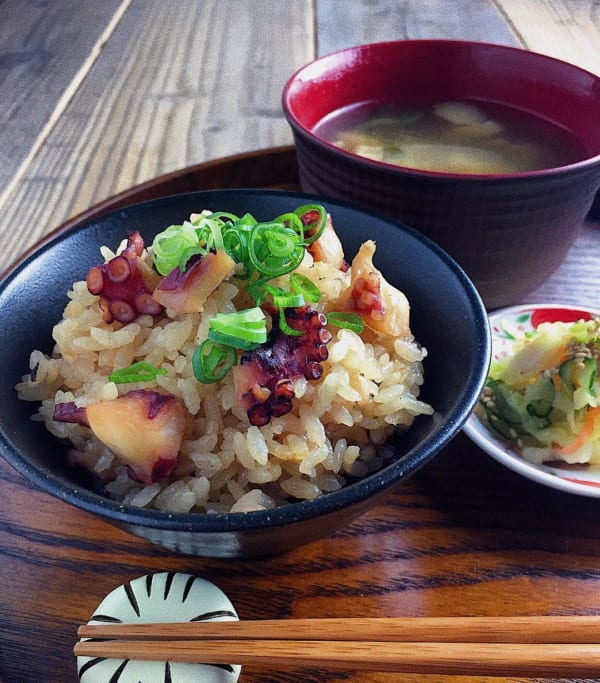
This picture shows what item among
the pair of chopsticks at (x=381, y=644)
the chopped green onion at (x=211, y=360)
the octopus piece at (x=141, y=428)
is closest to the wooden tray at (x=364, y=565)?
the pair of chopsticks at (x=381, y=644)

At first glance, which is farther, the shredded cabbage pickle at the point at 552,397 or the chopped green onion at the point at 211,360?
the shredded cabbage pickle at the point at 552,397

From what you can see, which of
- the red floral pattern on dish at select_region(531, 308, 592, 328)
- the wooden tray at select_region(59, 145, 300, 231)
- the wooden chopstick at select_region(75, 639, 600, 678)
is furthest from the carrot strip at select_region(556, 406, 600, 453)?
the wooden tray at select_region(59, 145, 300, 231)

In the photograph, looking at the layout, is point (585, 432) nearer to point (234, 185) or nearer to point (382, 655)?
point (382, 655)

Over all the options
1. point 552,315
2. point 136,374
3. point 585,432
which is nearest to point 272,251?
point 136,374

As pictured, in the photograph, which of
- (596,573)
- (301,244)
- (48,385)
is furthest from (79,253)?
(596,573)

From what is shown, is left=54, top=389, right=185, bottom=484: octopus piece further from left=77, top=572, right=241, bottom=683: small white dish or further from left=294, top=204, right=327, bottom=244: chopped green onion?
left=294, top=204, right=327, bottom=244: chopped green onion

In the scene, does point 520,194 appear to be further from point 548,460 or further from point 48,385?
point 48,385

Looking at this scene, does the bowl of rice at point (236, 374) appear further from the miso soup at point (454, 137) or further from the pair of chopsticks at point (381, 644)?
the miso soup at point (454, 137)
